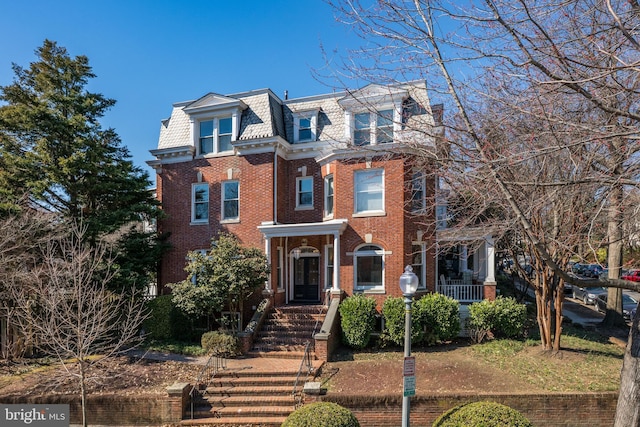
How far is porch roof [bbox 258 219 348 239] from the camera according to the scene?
15070mm

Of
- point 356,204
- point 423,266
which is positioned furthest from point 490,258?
point 356,204

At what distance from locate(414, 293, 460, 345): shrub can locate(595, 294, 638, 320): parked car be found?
955 centimetres

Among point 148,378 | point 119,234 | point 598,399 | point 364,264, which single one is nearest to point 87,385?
point 148,378

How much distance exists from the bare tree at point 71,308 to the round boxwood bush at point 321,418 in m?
4.64

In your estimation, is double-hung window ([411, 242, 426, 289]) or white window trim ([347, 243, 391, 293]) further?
double-hung window ([411, 242, 426, 289])

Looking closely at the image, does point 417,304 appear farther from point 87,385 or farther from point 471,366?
point 87,385

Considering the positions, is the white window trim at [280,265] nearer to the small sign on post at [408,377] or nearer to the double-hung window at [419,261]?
the double-hung window at [419,261]

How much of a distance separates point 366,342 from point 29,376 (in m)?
10.4

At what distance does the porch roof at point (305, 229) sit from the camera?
15.1 meters

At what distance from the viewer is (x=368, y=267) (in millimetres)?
15305

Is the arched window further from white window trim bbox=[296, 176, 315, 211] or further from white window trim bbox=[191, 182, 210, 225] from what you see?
white window trim bbox=[191, 182, 210, 225]

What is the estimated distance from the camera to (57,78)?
15070mm

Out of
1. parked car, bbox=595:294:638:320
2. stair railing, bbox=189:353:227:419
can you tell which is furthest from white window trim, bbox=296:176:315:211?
parked car, bbox=595:294:638:320

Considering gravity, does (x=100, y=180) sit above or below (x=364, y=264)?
above
